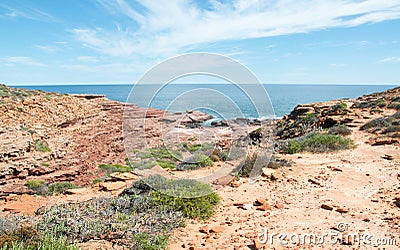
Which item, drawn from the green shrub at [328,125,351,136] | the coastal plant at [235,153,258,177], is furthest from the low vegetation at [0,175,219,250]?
the green shrub at [328,125,351,136]

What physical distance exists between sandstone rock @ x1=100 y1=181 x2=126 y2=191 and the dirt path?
7.60ft

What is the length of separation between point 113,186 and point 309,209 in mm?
4163

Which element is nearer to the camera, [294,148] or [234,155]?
[234,155]

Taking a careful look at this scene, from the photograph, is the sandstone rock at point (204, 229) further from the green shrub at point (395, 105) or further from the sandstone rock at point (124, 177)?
the green shrub at point (395, 105)

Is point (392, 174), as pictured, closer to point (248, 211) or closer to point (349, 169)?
point (349, 169)

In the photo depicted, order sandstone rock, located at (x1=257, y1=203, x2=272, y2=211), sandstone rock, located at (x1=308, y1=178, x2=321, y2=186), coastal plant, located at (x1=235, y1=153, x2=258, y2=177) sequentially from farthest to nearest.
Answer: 1. coastal plant, located at (x1=235, y1=153, x2=258, y2=177)
2. sandstone rock, located at (x1=308, y1=178, x2=321, y2=186)
3. sandstone rock, located at (x1=257, y1=203, x2=272, y2=211)

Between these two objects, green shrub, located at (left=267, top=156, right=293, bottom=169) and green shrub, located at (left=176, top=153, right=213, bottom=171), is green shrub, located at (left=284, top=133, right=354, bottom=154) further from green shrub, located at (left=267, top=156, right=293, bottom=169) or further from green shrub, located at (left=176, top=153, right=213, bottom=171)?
green shrub, located at (left=176, top=153, right=213, bottom=171)

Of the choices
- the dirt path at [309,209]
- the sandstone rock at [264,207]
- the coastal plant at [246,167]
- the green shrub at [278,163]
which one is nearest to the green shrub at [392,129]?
the dirt path at [309,209]

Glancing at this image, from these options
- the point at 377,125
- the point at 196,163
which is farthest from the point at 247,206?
the point at 377,125

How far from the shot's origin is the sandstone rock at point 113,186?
6.53 meters

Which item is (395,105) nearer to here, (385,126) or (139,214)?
(385,126)

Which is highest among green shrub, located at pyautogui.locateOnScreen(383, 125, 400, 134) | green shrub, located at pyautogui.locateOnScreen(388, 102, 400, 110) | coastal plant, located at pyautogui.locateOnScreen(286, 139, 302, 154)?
green shrub, located at pyautogui.locateOnScreen(388, 102, 400, 110)

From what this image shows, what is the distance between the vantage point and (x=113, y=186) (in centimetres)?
667

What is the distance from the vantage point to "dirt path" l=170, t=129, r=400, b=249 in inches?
153
